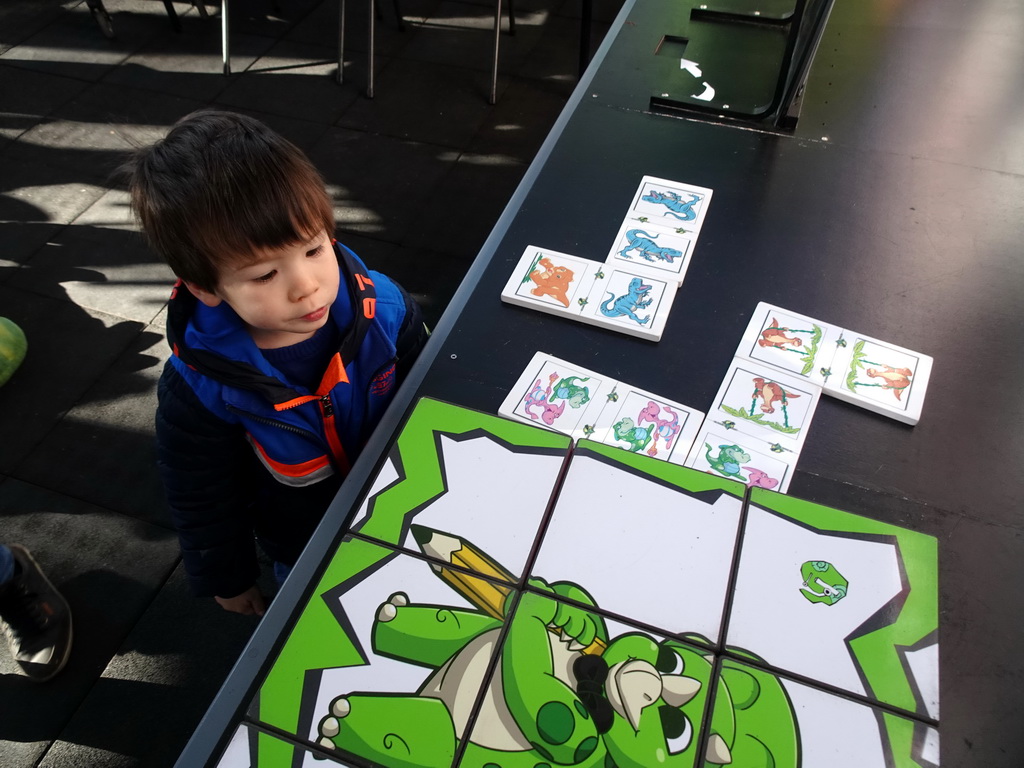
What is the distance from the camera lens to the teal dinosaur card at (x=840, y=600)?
944mm

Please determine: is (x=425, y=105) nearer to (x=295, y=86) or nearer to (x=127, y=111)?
(x=295, y=86)

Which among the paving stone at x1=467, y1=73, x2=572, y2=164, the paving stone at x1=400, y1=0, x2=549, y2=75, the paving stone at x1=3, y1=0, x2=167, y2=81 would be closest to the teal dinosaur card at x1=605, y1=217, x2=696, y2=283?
the paving stone at x1=467, y1=73, x2=572, y2=164

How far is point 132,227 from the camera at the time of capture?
2988 mm

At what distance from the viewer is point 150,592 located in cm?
199

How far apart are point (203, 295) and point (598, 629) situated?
748mm

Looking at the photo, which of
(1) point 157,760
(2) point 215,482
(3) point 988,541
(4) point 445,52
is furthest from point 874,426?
(4) point 445,52

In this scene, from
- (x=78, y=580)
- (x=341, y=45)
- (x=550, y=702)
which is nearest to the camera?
(x=550, y=702)

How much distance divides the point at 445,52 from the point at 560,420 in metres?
3.26

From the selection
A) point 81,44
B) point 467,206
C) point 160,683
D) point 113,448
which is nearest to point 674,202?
point 467,206

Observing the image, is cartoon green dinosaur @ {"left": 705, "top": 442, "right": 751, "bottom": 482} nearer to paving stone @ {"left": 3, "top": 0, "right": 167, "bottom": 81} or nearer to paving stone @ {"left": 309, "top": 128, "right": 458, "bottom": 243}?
paving stone @ {"left": 309, "top": 128, "right": 458, "bottom": 243}

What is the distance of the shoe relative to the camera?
1.83 meters

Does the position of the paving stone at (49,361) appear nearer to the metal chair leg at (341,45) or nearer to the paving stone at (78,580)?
the paving stone at (78,580)

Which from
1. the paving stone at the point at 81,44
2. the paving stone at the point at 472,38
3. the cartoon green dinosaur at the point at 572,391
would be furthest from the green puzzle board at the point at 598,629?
the paving stone at the point at 81,44

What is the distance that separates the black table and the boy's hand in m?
0.45
